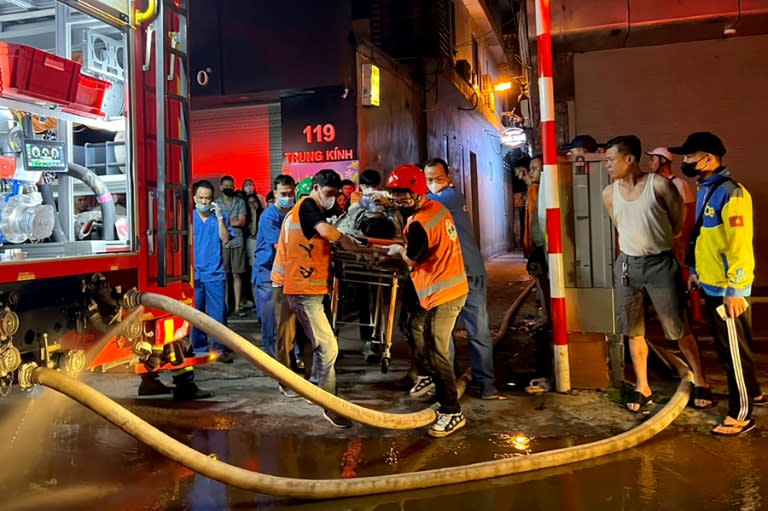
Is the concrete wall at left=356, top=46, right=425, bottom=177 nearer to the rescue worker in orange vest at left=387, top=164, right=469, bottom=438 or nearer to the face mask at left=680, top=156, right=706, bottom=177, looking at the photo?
the rescue worker in orange vest at left=387, top=164, right=469, bottom=438

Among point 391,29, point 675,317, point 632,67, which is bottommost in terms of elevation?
point 675,317

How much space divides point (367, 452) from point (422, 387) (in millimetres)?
1446

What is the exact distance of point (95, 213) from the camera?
16.0ft

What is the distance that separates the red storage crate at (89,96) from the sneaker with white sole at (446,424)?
3100 millimetres

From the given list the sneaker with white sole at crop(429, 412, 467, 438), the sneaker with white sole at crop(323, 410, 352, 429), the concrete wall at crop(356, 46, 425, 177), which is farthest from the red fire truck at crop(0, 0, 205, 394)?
the concrete wall at crop(356, 46, 425, 177)

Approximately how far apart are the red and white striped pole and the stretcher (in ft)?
3.99

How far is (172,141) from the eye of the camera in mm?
4387

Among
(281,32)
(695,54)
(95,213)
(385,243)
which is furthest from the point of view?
(281,32)

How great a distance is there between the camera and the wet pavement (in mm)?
3432

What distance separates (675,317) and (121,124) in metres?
4.07

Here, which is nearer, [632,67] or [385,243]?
[385,243]

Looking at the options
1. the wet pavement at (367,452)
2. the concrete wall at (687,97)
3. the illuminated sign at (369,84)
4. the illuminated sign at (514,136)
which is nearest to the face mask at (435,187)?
the wet pavement at (367,452)

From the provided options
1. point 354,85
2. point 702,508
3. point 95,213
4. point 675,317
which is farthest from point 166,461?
point 354,85

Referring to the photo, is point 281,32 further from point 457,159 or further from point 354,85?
point 457,159
